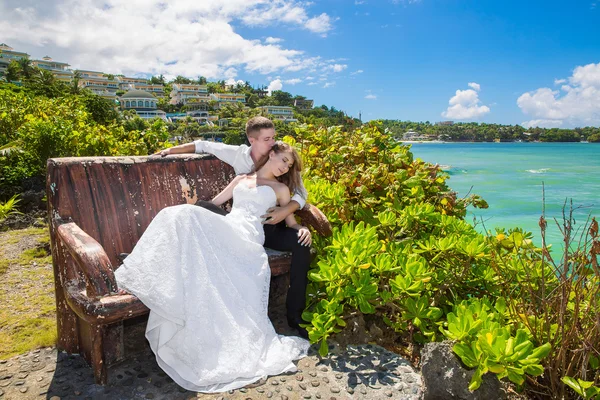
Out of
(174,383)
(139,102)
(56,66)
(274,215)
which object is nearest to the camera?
(174,383)

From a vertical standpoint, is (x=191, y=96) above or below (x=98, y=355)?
above

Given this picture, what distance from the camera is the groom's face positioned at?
9.23ft

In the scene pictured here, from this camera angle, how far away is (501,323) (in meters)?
1.89

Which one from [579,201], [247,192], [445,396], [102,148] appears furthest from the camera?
[579,201]

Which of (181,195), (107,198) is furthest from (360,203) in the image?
(107,198)

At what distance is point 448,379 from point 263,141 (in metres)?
1.82

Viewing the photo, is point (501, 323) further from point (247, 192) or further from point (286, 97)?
point (286, 97)

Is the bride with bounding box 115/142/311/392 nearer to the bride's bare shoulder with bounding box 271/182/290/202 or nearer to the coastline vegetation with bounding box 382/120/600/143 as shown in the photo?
the bride's bare shoulder with bounding box 271/182/290/202

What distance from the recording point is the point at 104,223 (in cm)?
245

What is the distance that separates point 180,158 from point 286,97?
115 meters

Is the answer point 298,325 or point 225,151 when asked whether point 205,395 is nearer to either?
point 298,325

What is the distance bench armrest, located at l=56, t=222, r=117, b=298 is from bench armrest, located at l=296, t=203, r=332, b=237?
4.02 ft

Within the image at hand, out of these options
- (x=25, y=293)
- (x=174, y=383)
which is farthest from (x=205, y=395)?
(x=25, y=293)

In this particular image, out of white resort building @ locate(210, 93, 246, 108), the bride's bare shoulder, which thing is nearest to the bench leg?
the bride's bare shoulder
